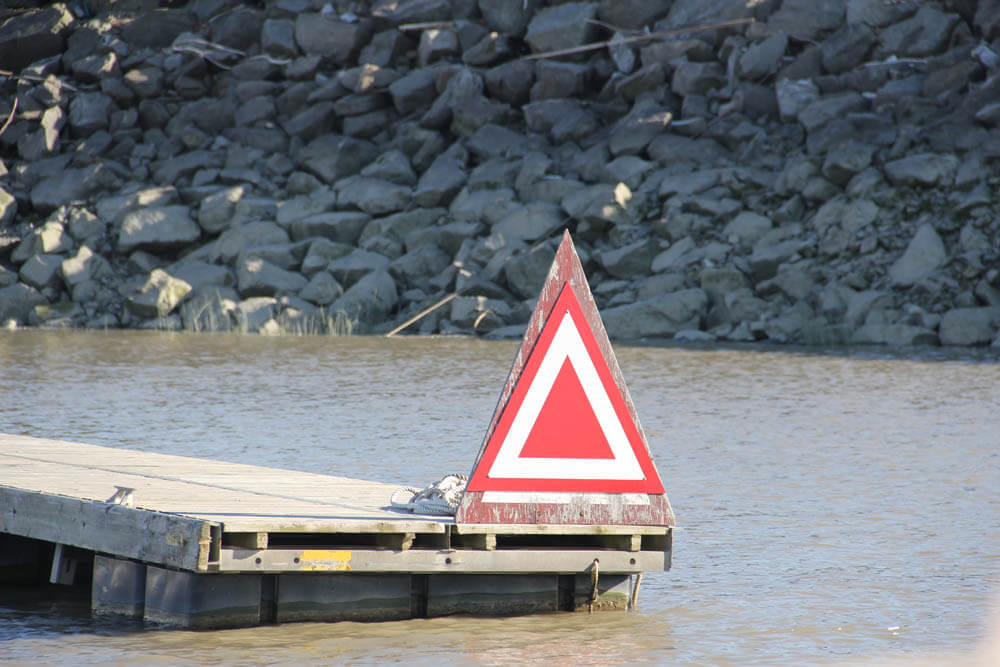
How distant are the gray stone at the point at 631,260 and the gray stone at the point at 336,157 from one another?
20.8 ft

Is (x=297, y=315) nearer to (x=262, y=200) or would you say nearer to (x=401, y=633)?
(x=262, y=200)

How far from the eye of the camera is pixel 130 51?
1227 inches

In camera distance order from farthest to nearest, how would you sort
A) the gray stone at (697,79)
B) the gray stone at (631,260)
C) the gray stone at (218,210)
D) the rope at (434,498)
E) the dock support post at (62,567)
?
1. the gray stone at (697,79)
2. the gray stone at (218,210)
3. the gray stone at (631,260)
4. the dock support post at (62,567)
5. the rope at (434,498)

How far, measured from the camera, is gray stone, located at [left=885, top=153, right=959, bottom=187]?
22.1 metres

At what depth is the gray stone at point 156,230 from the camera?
982 inches

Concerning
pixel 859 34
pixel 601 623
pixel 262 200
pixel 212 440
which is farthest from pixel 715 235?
pixel 601 623

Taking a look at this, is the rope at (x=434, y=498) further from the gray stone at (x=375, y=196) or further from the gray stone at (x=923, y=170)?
the gray stone at (x=375, y=196)

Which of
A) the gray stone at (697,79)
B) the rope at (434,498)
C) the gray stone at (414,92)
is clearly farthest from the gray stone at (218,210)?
the rope at (434,498)

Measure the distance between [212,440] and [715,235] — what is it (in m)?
13.6

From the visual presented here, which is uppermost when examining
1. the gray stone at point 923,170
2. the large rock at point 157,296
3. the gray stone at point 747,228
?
the gray stone at point 923,170

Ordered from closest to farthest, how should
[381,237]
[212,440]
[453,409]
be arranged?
1. [212,440]
2. [453,409]
3. [381,237]

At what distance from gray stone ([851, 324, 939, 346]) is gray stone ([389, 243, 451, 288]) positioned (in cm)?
733

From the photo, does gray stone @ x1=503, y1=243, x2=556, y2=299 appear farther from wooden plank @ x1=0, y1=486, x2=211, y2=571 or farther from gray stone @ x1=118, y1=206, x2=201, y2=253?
wooden plank @ x1=0, y1=486, x2=211, y2=571

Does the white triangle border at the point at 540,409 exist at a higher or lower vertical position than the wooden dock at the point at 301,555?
higher
